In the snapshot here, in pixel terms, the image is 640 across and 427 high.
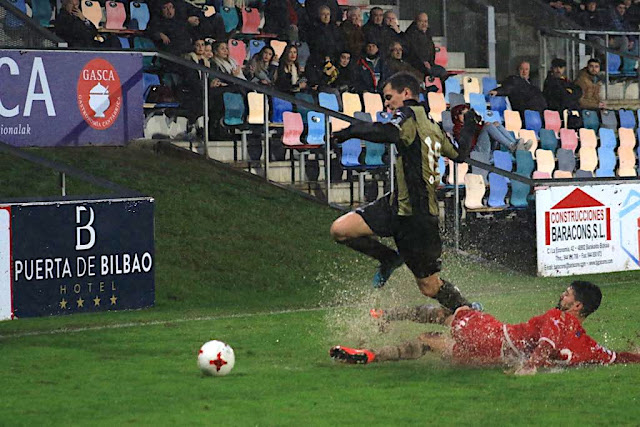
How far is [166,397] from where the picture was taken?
7941mm

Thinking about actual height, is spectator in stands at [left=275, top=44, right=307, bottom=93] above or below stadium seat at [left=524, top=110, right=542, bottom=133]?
above

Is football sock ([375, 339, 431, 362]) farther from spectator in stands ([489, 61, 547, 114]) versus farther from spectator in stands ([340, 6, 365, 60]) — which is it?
spectator in stands ([489, 61, 547, 114])

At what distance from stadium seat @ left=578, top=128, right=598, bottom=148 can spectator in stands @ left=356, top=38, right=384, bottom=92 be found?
359cm

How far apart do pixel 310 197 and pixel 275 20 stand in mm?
4299

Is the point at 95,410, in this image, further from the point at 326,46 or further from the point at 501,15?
the point at 501,15

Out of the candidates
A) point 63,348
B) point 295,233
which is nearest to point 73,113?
point 295,233

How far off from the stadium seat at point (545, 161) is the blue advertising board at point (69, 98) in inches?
267

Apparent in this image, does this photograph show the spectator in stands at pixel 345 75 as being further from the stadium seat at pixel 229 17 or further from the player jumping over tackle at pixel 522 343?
the player jumping over tackle at pixel 522 343

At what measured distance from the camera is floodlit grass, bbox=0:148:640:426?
7.53 meters

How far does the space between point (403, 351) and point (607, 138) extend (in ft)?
45.0

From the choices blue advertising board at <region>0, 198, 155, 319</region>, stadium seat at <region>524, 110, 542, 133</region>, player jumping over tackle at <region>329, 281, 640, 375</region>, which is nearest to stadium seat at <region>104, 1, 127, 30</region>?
stadium seat at <region>524, 110, 542, 133</region>

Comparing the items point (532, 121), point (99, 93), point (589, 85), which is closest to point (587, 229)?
point (532, 121)

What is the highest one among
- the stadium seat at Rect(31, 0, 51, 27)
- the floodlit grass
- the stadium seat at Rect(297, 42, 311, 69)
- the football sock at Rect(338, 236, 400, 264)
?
the stadium seat at Rect(31, 0, 51, 27)

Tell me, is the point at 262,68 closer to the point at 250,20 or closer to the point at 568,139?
the point at 250,20
